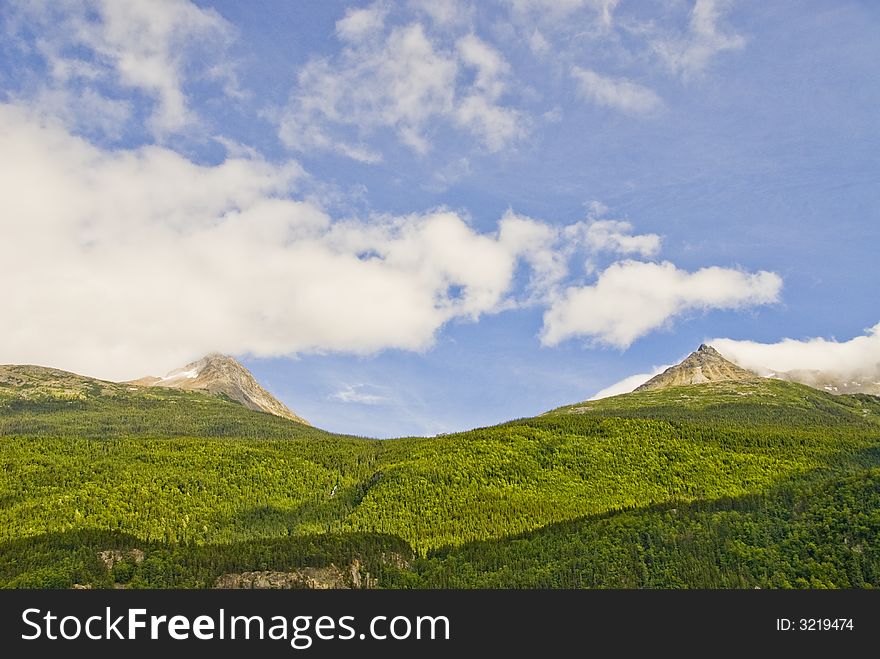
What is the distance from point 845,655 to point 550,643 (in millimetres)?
47645

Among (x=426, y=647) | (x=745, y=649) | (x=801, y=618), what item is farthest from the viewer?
(x=801, y=618)

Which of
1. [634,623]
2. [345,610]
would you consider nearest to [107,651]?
[345,610]

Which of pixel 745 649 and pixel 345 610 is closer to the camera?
pixel 345 610

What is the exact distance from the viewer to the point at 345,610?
323 ft

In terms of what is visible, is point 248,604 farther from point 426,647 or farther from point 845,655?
point 845,655

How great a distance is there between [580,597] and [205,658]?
362ft

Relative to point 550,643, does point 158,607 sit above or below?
above

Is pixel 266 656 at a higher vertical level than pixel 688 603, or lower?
higher

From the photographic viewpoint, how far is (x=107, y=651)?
84000mm

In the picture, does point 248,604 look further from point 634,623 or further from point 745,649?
point 745,649

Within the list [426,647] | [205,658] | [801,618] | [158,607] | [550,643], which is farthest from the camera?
[801,618]

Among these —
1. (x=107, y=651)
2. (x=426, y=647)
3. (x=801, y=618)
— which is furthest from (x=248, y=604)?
(x=801, y=618)

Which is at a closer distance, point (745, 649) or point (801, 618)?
point (745, 649)

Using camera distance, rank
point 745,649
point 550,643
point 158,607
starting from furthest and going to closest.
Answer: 1. point 745,649
2. point 550,643
3. point 158,607
